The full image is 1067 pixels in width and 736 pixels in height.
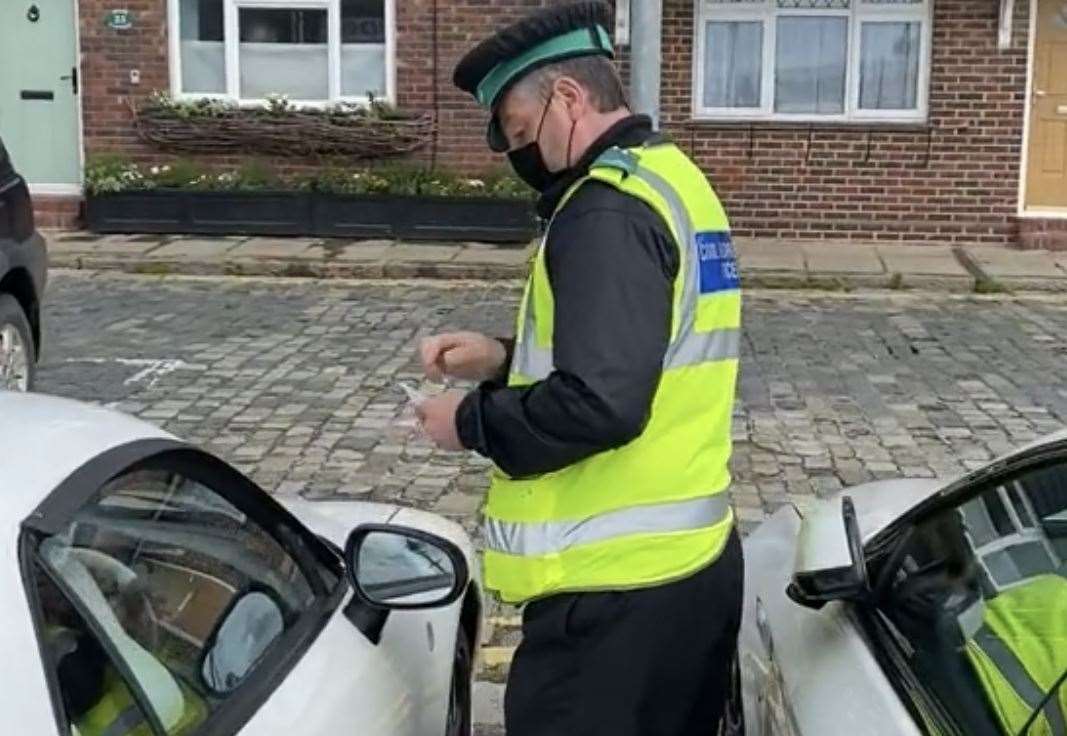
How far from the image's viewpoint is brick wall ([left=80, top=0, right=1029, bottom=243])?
13898 mm

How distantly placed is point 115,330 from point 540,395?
8.10 metres

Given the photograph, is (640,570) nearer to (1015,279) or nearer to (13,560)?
(13,560)

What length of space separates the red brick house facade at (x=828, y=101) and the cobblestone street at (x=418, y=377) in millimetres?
2177

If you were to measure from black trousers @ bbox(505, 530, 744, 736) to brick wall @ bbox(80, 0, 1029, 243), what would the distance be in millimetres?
11594

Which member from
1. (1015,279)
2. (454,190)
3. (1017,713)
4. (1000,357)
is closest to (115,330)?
(454,190)

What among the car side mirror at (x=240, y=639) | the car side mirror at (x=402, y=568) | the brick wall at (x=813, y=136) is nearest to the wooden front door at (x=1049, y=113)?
the brick wall at (x=813, y=136)

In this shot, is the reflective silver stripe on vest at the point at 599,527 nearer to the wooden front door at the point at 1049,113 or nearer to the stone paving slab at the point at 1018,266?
the stone paving slab at the point at 1018,266

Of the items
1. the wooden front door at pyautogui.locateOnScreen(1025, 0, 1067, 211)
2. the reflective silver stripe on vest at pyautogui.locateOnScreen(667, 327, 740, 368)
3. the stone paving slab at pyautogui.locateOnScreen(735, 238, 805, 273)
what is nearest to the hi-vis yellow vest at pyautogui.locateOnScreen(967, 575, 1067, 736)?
the reflective silver stripe on vest at pyautogui.locateOnScreen(667, 327, 740, 368)

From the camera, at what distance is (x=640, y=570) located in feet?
9.07

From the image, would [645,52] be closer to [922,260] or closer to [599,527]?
[922,260]

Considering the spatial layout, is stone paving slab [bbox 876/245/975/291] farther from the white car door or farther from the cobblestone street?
the white car door

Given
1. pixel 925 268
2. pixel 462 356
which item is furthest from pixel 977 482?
pixel 925 268

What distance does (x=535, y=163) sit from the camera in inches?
112

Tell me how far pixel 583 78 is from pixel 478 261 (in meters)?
10.2
